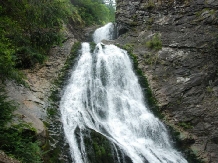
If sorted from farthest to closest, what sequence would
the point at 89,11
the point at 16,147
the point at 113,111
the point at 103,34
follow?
the point at 89,11, the point at 103,34, the point at 113,111, the point at 16,147

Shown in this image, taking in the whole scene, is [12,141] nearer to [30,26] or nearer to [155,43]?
[30,26]

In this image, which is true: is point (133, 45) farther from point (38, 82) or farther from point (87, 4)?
point (87, 4)

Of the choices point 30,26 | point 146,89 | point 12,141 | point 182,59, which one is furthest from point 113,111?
point 30,26

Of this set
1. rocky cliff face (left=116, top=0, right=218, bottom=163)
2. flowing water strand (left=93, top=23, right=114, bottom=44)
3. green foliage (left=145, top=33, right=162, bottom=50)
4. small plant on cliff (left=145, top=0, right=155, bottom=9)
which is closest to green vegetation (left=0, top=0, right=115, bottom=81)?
rocky cliff face (left=116, top=0, right=218, bottom=163)

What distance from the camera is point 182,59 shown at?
13.8 metres

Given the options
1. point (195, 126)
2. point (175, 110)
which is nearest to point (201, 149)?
point (195, 126)

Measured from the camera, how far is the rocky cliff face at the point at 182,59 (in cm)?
1105

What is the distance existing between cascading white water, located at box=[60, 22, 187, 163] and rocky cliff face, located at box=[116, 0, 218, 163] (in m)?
1.14

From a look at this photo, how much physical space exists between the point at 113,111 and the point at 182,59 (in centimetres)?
563

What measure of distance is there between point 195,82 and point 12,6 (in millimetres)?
9989

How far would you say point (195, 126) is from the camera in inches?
437

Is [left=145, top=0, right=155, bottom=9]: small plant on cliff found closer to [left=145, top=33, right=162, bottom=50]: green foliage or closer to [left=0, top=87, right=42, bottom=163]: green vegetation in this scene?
[left=145, top=33, right=162, bottom=50]: green foliage

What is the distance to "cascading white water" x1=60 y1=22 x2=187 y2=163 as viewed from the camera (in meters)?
9.23

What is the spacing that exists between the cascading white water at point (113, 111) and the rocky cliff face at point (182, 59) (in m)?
1.14
